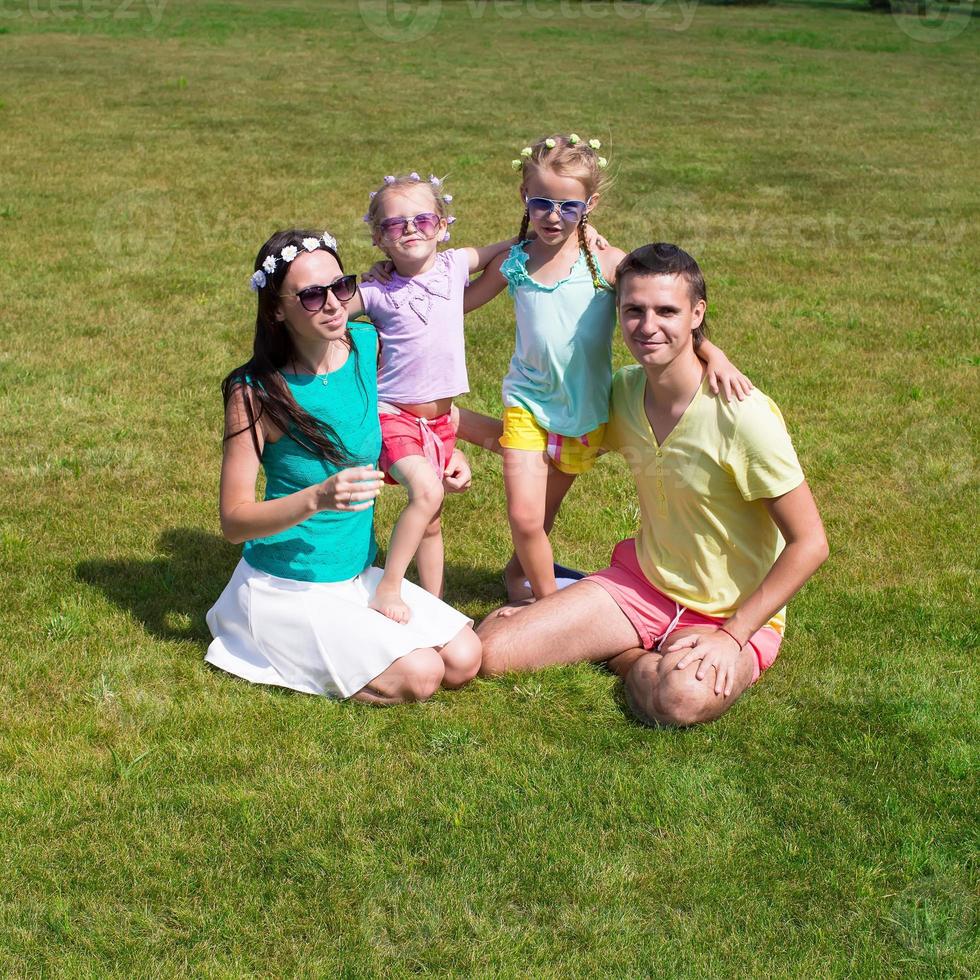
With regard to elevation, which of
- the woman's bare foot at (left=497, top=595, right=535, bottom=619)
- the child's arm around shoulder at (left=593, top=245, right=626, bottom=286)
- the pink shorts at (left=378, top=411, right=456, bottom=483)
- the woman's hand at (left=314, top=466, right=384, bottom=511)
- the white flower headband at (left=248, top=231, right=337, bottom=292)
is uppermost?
the white flower headband at (left=248, top=231, right=337, bottom=292)

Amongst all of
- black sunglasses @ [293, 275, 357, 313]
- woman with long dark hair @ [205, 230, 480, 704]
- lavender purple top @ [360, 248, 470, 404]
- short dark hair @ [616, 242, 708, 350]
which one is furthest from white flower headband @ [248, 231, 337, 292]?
short dark hair @ [616, 242, 708, 350]

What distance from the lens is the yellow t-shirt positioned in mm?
4441

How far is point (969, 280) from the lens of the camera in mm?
11562

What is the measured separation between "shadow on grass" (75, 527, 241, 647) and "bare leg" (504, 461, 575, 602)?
1.34 meters

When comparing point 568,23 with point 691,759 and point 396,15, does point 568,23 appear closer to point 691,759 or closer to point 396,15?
point 396,15

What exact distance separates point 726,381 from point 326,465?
1526mm

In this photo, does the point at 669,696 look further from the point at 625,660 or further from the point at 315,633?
the point at 315,633

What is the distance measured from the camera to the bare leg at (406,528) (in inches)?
187

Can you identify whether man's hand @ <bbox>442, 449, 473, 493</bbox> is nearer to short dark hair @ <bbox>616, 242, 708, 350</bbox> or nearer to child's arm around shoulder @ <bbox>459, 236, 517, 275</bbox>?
child's arm around shoulder @ <bbox>459, 236, 517, 275</bbox>

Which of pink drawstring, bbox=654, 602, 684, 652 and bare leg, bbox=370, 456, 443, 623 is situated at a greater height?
bare leg, bbox=370, 456, 443, 623

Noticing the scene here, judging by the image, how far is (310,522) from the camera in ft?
15.6

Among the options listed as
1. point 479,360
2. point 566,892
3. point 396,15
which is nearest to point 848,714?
point 566,892

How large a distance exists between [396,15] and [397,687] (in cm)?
4113

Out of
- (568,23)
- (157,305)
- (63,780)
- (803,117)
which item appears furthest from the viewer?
(568,23)
